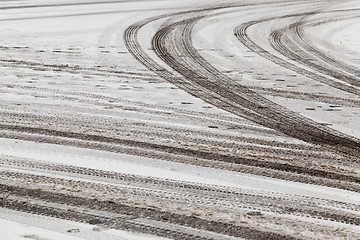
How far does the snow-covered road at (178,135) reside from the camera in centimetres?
454

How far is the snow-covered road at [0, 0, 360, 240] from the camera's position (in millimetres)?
4535

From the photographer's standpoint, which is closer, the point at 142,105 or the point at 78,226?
the point at 78,226

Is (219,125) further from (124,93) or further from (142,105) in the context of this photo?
(124,93)

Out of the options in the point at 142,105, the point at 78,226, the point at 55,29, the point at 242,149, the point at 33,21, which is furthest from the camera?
the point at 33,21

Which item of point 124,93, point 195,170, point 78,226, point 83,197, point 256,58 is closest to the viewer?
point 78,226

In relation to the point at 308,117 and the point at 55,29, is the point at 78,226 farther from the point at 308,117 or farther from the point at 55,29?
the point at 55,29

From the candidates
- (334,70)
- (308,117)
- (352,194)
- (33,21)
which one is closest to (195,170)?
(352,194)

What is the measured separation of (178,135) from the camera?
662cm

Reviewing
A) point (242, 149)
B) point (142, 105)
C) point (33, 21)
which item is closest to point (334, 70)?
point (142, 105)

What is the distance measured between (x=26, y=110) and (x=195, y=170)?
2717 mm

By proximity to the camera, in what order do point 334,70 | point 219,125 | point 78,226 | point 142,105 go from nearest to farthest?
point 78,226
point 219,125
point 142,105
point 334,70

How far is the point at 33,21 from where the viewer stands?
15508 mm

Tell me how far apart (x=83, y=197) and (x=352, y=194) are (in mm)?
2015

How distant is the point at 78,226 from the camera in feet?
14.3
